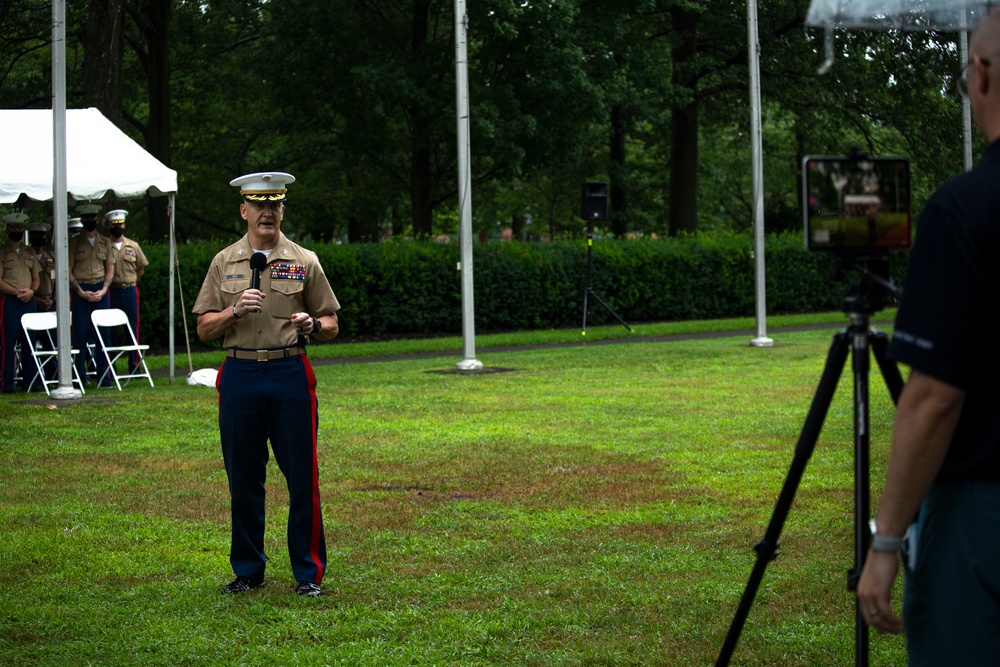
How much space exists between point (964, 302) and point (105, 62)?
928 inches

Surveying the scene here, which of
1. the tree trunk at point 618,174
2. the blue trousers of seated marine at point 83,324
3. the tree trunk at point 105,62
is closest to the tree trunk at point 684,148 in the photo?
the tree trunk at point 618,174

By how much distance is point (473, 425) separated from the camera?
1370cm

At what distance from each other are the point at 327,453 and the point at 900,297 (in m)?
9.38

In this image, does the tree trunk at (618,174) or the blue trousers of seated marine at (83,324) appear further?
the tree trunk at (618,174)

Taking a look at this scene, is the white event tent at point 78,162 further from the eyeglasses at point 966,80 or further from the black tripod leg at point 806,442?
the eyeglasses at point 966,80

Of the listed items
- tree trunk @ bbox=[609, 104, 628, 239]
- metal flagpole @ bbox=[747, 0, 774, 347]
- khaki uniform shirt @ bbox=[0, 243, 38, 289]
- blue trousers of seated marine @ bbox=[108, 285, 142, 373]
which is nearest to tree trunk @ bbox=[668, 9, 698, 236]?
tree trunk @ bbox=[609, 104, 628, 239]

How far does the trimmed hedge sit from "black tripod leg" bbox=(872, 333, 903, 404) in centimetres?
2203

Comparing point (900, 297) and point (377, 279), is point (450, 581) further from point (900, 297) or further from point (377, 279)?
point (377, 279)

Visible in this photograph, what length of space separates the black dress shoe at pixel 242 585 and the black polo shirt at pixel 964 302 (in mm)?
5003

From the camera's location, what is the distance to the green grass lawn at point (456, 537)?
610cm

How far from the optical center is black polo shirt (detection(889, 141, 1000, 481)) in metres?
2.68

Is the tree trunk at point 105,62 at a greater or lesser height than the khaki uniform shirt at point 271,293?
greater

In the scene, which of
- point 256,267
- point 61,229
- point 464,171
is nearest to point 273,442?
point 256,267

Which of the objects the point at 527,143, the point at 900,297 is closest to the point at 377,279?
the point at 527,143
